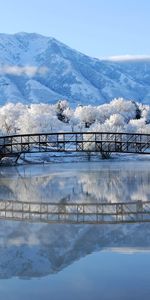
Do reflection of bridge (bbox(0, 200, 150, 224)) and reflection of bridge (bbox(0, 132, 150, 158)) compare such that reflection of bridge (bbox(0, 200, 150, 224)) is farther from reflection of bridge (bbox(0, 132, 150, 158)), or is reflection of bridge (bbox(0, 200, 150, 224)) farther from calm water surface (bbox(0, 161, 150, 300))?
reflection of bridge (bbox(0, 132, 150, 158))

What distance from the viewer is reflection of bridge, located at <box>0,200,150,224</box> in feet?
118

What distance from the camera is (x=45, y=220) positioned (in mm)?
35969

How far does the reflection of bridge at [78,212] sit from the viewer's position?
35969mm

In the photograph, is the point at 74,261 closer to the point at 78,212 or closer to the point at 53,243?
the point at 53,243

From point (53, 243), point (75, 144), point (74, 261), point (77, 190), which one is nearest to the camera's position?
point (74, 261)

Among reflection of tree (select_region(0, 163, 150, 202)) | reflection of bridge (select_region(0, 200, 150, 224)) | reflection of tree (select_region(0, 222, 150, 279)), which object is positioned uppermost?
reflection of tree (select_region(0, 222, 150, 279))

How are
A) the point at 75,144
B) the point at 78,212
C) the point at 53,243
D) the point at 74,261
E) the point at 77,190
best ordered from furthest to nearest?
the point at 75,144
the point at 77,190
the point at 78,212
the point at 53,243
the point at 74,261

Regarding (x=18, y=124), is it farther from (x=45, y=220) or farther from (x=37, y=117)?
(x=45, y=220)

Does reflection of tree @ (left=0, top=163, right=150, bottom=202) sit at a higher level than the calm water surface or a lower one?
lower

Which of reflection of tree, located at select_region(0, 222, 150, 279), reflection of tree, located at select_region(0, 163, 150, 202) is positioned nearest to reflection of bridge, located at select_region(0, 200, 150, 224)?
reflection of tree, located at select_region(0, 222, 150, 279)

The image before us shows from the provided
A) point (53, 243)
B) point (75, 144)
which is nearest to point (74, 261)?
point (53, 243)

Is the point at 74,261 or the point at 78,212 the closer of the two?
the point at 74,261

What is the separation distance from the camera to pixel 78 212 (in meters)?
39.1

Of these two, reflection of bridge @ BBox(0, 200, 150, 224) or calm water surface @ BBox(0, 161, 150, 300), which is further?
reflection of bridge @ BBox(0, 200, 150, 224)
